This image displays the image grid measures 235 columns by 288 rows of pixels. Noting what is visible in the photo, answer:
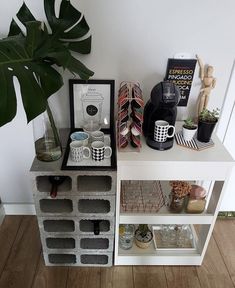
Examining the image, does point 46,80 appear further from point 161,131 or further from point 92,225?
point 92,225

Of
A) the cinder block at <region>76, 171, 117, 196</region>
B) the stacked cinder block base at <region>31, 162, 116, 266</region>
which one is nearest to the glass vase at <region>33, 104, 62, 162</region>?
the stacked cinder block base at <region>31, 162, 116, 266</region>

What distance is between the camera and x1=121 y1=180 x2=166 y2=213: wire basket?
4.56 ft

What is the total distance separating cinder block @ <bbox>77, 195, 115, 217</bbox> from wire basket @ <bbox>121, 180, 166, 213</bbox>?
0.35 ft

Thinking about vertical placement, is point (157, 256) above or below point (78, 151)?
below

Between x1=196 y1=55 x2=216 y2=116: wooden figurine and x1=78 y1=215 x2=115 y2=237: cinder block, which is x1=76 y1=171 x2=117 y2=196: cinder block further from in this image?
x1=196 y1=55 x2=216 y2=116: wooden figurine

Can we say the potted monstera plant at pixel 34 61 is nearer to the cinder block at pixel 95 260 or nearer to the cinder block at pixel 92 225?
the cinder block at pixel 92 225

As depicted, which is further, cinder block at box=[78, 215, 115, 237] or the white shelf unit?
cinder block at box=[78, 215, 115, 237]

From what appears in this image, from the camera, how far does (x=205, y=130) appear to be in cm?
125

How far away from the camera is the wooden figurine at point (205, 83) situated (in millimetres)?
1326

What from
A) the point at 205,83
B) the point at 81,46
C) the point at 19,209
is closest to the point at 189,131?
the point at 205,83

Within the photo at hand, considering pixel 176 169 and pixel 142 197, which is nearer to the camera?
pixel 176 169

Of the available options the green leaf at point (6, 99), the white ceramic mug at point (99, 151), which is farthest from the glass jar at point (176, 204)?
the green leaf at point (6, 99)

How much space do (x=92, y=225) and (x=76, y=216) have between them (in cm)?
13

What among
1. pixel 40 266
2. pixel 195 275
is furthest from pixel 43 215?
pixel 195 275
